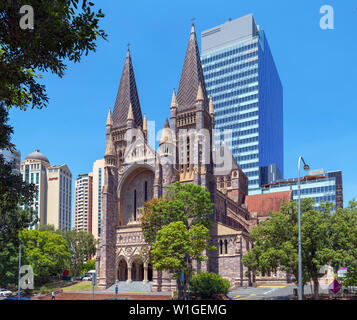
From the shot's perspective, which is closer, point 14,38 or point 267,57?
point 14,38

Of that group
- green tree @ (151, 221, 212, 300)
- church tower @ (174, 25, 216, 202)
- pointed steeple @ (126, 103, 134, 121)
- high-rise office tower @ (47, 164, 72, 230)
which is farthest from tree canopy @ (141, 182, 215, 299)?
high-rise office tower @ (47, 164, 72, 230)

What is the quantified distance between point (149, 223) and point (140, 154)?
2210cm

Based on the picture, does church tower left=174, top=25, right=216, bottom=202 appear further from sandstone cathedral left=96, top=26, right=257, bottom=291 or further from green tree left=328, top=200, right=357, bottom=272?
green tree left=328, top=200, right=357, bottom=272

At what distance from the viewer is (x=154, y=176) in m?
68.4

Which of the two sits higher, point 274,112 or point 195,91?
point 274,112

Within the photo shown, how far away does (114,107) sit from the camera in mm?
80062

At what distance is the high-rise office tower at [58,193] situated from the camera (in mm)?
112688

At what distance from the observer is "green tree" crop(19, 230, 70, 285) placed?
209ft

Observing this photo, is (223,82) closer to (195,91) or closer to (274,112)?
(274,112)

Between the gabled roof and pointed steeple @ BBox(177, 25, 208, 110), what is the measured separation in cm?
3120

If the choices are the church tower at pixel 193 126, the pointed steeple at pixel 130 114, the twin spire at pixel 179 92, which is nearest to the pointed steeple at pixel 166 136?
the church tower at pixel 193 126

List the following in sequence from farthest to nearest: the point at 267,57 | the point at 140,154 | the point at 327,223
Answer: the point at 267,57 → the point at 140,154 → the point at 327,223

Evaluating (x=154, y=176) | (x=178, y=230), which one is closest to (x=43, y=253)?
(x=154, y=176)
